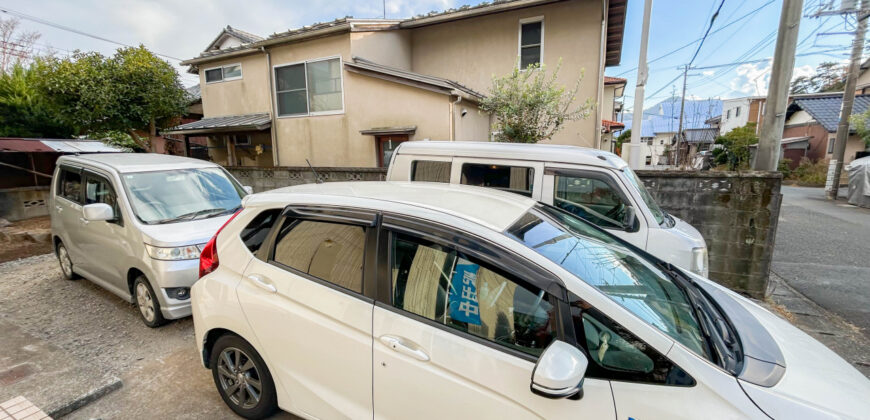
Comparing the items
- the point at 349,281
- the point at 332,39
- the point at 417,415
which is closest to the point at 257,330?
the point at 349,281

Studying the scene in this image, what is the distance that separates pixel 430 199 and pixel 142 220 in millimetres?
3322

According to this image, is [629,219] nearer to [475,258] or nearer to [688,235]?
[688,235]

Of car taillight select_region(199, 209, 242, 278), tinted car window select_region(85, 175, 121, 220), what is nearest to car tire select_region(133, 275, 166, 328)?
tinted car window select_region(85, 175, 121, 220)

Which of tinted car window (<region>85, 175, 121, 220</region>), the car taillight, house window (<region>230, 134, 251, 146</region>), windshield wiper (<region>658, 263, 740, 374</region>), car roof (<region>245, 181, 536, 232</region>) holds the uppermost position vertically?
house window (<region>230, 134, 251, 146</region>)

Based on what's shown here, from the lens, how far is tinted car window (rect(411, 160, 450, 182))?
417cm

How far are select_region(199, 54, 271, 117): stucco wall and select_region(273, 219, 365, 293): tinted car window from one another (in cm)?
977

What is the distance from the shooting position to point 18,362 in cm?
286

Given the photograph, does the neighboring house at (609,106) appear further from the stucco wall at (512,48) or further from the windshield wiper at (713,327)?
the windshield wiper at (713,327)

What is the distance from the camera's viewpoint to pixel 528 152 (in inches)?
146

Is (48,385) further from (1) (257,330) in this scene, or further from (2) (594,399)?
(2) (594,399)

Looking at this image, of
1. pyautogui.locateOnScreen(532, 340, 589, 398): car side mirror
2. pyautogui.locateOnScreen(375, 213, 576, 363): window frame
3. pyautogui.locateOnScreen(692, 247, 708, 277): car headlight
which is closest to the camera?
pyautogui.locateOnScreen(532, 340, 589, 398): car side mirror

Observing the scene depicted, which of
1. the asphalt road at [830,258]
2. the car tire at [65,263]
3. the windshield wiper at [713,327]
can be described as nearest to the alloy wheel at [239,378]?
the windshield wiper at [713,327]

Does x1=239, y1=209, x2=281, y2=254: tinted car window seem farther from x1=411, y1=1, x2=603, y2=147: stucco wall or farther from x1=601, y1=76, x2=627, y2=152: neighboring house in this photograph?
x1=601, y1=76, x2=627, y2=152: neighboring house

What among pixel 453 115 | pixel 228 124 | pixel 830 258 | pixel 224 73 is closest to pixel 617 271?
pixel 453 115
